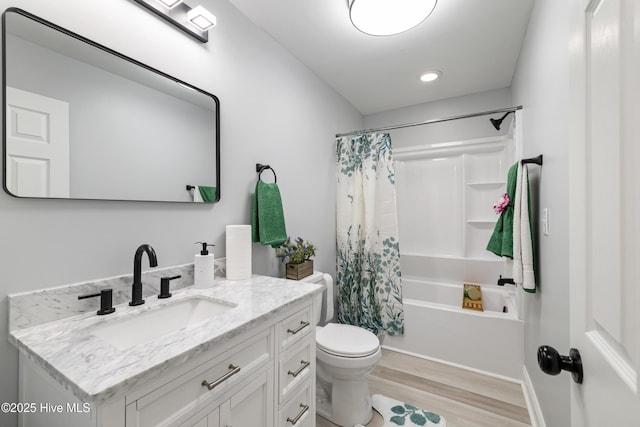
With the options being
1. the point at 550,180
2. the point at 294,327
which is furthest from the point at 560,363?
the point at 550,180

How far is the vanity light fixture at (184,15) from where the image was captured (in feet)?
4.14

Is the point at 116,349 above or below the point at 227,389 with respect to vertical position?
above

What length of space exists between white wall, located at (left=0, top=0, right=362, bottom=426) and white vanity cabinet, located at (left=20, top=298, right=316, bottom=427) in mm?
326

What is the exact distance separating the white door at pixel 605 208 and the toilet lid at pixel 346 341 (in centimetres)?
110

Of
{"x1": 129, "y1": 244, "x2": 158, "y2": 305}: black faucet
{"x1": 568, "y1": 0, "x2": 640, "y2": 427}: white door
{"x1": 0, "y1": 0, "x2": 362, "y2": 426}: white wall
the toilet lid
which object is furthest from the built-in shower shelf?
{"x1": 129, "y1": 244, "x2": 158, "y2": 305}: black faucet

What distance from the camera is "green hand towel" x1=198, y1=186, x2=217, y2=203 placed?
56.9 inches

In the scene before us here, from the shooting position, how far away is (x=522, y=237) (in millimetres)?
1589

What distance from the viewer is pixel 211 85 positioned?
152cm

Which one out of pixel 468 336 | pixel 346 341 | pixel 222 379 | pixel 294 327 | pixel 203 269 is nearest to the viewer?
pixel 222 379

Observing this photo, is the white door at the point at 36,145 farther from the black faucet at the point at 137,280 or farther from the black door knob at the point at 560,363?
the black door knob at the point at 560,363

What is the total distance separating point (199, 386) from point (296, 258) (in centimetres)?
119

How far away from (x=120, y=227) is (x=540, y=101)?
2.16 m

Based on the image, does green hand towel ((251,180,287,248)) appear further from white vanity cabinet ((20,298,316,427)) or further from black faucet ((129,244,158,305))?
black faucet ((129,244,158,305))

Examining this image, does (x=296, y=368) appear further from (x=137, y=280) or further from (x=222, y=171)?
→ (x=222, y=171)
